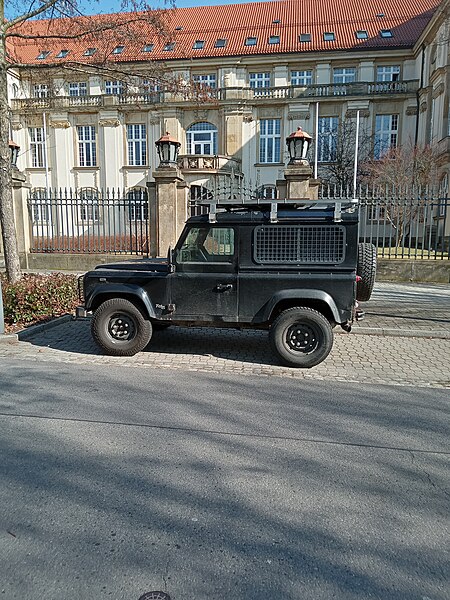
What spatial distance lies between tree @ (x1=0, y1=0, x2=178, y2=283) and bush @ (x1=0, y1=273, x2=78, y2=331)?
994 millimetres

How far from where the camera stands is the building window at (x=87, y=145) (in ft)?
122

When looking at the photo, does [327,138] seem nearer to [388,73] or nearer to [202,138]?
[388,73]

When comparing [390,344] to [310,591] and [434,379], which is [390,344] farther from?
[310,591]

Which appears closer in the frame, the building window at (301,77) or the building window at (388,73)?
the building window at (388,73)

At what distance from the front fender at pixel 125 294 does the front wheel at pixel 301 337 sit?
5.84 ft

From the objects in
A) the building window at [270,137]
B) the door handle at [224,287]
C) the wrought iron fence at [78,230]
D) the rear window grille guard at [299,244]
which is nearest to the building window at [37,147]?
the building window at [270,137]

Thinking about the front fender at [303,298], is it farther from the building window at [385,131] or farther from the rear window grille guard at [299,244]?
the building window at [385,131]

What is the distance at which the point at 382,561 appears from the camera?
242cm

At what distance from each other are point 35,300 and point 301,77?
34.0 m

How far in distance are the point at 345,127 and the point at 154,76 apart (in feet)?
82.1

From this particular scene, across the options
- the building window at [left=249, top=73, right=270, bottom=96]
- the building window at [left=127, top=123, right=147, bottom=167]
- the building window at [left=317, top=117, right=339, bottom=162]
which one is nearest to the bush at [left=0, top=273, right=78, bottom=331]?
the building window at [left=317, top=117, right=339, bottom=162]

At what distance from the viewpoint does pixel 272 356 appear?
21.7 ft

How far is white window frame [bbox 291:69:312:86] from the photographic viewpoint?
1388 inches

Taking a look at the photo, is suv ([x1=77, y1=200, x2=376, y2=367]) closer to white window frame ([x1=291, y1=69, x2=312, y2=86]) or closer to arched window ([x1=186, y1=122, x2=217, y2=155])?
arched window ([x1=186, y1=122, x2=217, y2=155])
